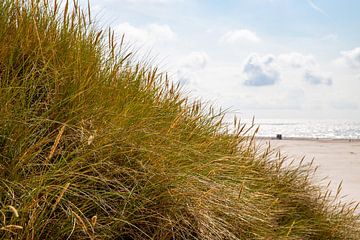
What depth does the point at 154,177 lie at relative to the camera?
80.7 inches

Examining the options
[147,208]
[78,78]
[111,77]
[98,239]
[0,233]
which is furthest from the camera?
[111,77]

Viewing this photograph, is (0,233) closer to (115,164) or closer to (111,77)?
(115,164)

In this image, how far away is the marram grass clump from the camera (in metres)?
1.78

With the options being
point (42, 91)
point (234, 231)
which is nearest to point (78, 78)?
point (42, 91)

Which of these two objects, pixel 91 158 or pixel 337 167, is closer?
pixel 91 158

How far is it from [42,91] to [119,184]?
659 mm

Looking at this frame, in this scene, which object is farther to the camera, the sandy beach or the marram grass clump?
the sandy beach

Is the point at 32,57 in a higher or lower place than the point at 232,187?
higher

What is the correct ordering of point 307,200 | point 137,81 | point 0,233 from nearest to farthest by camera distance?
1. point 0,233
2. point 137,81
3. point 307,200

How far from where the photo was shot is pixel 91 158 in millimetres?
1988

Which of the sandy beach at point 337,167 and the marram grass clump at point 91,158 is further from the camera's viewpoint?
the sandy beach at point 337,167

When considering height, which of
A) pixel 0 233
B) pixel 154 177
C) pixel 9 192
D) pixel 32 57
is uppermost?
pixel 32 57

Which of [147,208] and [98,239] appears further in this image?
[147,208]

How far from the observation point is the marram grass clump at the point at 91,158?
5.85 ft
